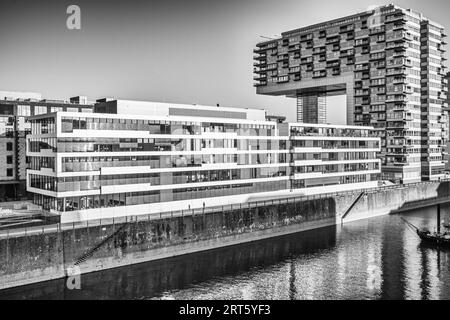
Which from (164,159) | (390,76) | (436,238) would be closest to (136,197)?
(164,159)

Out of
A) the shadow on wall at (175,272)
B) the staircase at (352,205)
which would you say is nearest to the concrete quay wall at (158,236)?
the staircase at (352,205)

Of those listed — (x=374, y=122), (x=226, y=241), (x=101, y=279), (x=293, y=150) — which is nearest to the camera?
(x=101, y=279)

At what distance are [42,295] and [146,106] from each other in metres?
30.1

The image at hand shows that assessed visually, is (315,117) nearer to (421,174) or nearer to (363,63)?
(363,63)

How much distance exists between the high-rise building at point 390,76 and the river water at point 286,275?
167 ft

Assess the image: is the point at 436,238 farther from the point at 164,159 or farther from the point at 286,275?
the point at 164,159

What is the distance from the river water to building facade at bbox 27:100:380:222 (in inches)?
378

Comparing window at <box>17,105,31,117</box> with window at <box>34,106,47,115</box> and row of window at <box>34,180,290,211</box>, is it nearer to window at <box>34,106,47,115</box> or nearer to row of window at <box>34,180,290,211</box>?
window at <box>34,106,47,115</box>

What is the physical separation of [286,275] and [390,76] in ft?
252

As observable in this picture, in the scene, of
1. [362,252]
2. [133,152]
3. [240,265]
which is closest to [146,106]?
[133,152]

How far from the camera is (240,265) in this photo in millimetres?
54094

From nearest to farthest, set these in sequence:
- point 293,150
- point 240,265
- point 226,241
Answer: point 240,265 → point 226,241 → point 293,150

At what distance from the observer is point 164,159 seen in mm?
62844

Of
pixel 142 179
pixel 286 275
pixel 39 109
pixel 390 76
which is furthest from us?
pixel 390 76
